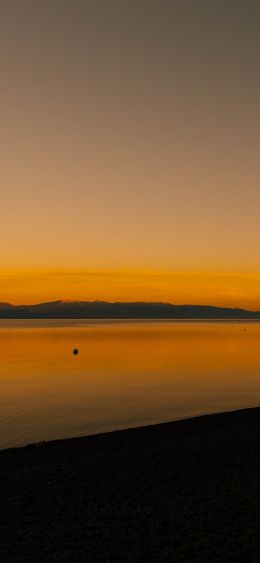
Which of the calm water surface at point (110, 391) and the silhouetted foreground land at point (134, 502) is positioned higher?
the silhouetted foreground land at point (134, 502)

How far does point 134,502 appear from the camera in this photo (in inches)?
587

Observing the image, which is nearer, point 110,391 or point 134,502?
point 134,502

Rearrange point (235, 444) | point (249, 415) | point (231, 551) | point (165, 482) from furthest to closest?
point (249, 415) < point (235, 444) < point (165, 482) < point (231, 551)

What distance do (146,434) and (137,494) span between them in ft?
40.4

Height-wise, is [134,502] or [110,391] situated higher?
[134,502]

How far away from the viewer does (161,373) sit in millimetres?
64188

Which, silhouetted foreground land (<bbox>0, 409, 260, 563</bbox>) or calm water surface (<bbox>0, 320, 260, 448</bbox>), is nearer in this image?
silhouetted foreground land (<bbox>0, 409, 260, 563</bbox>)

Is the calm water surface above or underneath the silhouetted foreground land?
underneath

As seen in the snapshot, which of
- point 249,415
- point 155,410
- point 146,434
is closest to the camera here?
point 146,434

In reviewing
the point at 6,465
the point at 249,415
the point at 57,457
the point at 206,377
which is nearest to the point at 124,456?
the point at 57,457

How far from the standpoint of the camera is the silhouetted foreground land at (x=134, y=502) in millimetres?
11711

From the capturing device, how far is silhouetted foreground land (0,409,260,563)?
11711 millimetres

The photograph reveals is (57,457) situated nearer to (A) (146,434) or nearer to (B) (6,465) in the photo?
(B) (6,465)

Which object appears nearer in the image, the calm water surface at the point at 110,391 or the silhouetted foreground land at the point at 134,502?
the silhouetted foreground land at the point at 134,502
